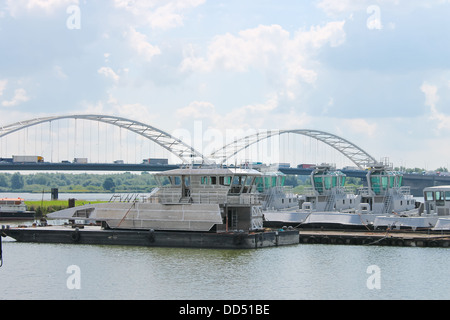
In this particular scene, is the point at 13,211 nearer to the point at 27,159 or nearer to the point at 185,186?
the point at 185,186

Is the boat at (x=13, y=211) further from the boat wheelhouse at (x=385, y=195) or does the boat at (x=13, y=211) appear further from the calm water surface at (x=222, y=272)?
the boat wheelhouse at (x=385, y=195)

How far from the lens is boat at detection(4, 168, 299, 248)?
51.9 meters

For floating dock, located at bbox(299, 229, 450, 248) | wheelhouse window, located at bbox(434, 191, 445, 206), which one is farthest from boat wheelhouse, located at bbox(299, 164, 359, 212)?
floating dock, located at bbox(299, 229, 450, 248)

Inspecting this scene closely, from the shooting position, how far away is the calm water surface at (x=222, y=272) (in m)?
36.8

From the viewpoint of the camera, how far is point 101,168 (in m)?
139

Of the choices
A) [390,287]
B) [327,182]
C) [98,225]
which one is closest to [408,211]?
[327,182]

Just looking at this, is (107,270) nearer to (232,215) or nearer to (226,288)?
(226,288)

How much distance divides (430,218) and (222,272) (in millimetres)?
26085

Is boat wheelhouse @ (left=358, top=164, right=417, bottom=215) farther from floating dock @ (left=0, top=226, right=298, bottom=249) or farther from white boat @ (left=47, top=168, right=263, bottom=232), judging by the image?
white boat @ (left=47, top=168, right=263, bottom=232)

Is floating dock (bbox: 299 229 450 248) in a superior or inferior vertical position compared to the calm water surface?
superior

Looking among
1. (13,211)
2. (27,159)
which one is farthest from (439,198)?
(27,159)

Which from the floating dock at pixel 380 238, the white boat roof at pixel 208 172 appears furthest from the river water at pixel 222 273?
the white boat roof at pixel 208 172

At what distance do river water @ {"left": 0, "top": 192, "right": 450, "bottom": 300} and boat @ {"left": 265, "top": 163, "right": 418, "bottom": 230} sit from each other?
11550mm

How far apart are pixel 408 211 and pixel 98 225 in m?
30.4
